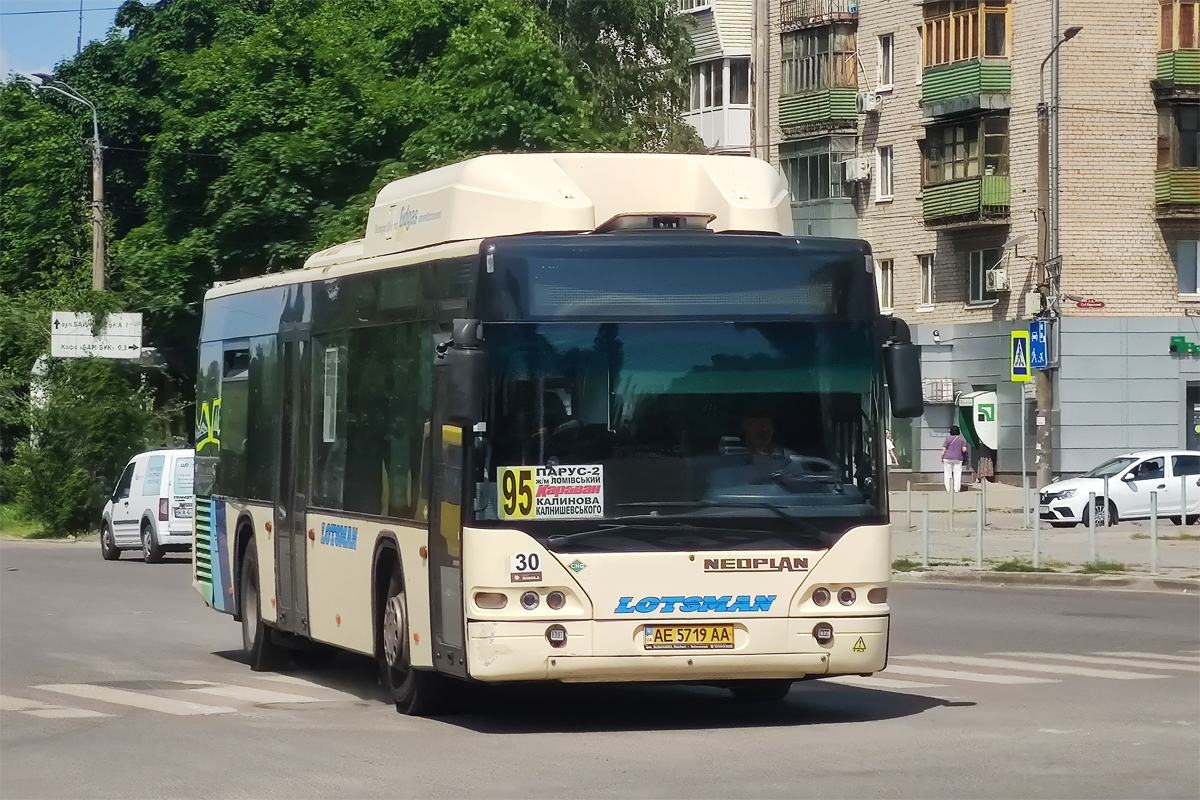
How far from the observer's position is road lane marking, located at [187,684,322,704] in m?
12.9

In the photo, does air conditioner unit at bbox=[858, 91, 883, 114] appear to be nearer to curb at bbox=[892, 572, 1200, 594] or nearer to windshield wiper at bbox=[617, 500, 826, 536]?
curb at bbox=[892, 572, 1200, 594]

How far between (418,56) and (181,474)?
17845mm

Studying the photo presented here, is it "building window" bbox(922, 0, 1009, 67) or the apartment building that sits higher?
"building window" bbox(922, 0, 1009, 67)

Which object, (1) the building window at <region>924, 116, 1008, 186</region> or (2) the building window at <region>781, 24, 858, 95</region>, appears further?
(2) the building window at <region>781, 24, 858, 95</region>

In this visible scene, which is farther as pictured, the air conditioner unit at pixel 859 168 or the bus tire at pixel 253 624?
the air conditioner unit at pixel 859 168

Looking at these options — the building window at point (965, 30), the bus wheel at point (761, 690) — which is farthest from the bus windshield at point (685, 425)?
the building window at point (965, 30)

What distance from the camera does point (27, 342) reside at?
1780 inches

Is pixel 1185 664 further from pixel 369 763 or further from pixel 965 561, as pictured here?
pixel 965 561

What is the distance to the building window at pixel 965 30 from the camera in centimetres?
5244

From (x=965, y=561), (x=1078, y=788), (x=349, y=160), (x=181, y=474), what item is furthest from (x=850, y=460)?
(x=349, y=160)

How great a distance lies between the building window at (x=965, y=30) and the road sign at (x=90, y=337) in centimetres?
2289

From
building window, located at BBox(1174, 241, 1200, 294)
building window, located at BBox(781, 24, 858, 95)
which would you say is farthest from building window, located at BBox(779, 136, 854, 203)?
building window, located at BBox(1174, 241, 1200, 294)

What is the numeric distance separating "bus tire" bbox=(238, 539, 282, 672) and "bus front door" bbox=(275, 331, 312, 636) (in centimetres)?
66

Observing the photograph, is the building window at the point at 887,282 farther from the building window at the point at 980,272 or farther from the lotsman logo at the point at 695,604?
the lotsman logo at the point at 695,604
